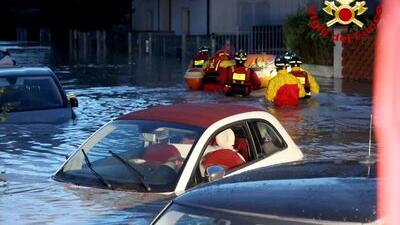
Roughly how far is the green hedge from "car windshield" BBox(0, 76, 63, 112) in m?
17.6

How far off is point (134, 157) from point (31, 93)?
5846mm

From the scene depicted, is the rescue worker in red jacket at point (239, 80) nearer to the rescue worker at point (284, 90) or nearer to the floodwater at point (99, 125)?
the floodwater at point (99, 125)

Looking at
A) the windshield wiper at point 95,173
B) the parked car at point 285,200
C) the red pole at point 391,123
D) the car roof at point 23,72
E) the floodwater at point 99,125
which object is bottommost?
the floodwater at point 99,125

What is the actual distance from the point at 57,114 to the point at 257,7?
31.7 meters

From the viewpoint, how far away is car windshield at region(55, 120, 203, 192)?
752 centimetres

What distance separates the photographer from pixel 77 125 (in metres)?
14.8

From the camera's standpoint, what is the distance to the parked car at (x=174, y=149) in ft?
24.7

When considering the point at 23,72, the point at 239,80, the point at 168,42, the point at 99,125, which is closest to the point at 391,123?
the point at 23,72

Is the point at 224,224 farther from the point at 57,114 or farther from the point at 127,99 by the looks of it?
the point at 127,99

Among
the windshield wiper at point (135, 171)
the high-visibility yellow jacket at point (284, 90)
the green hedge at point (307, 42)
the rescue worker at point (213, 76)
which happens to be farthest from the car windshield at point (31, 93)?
the green hedge at point (307, 42)

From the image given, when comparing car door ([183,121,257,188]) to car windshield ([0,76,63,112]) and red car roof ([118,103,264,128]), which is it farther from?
car windshield ([0,76,63,112])

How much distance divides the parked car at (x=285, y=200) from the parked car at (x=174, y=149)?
336cm

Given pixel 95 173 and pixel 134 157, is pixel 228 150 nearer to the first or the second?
pixel 134 157

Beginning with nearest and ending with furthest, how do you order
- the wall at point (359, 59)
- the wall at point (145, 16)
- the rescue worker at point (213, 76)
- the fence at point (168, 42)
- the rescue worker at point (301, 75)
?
the rescue worker at point (301, 75)
the rescue worker at point (213, 76)
the wall at point (359, 59)
the fence at point (168, 42)
the wall at point (145, 16)
